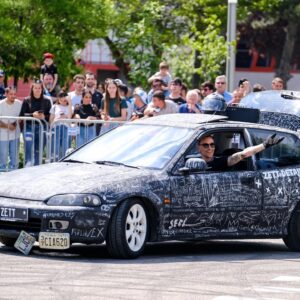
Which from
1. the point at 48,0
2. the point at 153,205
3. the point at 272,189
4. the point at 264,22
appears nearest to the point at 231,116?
the point at 272,189

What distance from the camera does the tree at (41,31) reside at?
27.8 metres

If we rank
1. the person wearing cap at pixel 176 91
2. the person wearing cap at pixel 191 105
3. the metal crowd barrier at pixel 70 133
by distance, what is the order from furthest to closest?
1. the person wearing cap at pixel 176 91
2. the metal crowd barrier at pixel 70 133
3. the person wearing cap at pixel 191 105

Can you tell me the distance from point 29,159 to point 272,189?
6073mm

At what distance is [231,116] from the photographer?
1566cm

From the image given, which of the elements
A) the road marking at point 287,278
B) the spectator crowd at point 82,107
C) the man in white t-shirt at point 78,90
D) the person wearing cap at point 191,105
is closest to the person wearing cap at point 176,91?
the spectator crowd at point 82,107

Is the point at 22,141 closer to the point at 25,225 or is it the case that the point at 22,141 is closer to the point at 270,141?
the point at 270,141

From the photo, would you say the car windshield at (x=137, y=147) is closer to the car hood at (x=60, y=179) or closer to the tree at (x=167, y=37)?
the car hood at (x=60, y=179)

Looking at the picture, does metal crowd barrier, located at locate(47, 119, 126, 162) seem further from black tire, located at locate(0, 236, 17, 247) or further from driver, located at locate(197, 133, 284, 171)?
black tire, located at locate(0, 236, 17, 247)

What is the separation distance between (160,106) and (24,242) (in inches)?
255

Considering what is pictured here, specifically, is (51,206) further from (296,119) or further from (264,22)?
(264,22)

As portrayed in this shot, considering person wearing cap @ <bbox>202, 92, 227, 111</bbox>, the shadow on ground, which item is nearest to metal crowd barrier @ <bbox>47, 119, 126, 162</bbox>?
person wearing cap @ <bbox>202, 92, 227, 111</bbox>

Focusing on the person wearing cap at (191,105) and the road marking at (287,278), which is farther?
the person wearing cap at (191,105)

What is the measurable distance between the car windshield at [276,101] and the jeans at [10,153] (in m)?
3.56

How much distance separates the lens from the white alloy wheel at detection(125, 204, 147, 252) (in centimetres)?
1267
